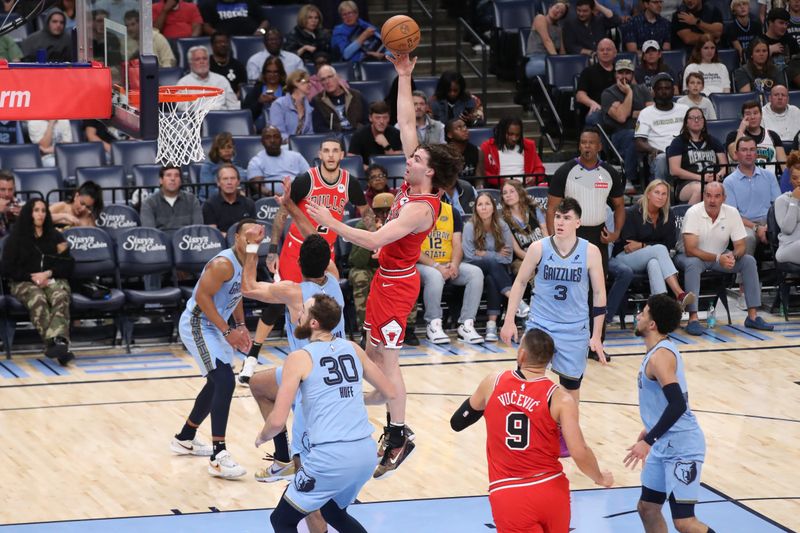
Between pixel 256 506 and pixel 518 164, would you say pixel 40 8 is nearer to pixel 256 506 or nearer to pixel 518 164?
pixel 256 506

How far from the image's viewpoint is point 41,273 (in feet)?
38.5

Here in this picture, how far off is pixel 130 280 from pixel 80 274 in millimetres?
785

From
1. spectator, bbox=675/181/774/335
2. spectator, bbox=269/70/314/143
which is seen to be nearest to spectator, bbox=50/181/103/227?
spectator, bbox=269/70/314/143

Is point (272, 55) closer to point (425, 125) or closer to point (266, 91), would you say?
point (266, 91)

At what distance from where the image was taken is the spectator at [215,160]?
13.2 meters

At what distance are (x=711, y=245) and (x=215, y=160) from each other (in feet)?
16.4

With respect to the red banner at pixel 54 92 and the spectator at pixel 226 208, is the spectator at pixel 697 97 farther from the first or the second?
the red banner at pixel 54 92

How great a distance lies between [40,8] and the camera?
7699 mm

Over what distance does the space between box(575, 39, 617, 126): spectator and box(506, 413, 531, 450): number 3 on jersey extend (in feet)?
30.7

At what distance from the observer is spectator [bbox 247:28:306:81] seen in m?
15.4

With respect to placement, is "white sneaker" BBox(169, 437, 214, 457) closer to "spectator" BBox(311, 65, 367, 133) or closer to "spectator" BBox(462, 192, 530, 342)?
"spectator" BBox(462, 192, 530, 342)

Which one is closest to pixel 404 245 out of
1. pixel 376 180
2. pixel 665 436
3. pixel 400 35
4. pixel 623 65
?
pixel 400 35

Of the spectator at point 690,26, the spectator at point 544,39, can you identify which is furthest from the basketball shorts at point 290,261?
the spectator at point 690,26

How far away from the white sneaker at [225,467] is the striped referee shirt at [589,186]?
423 centimetres
